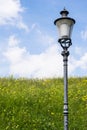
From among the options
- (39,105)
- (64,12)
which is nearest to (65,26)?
(64,12)

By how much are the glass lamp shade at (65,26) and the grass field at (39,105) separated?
19.3 ft

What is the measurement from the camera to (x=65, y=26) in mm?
12555

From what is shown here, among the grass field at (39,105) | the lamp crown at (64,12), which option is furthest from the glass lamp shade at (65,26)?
the grass field at (39,105)

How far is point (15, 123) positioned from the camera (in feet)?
58.7

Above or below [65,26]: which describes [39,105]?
below

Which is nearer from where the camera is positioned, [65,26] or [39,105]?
[65,26]

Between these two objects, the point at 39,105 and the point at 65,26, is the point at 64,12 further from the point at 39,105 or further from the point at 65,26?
the point at 39,105

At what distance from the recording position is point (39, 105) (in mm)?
20172

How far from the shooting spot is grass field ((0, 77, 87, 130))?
59.1ft

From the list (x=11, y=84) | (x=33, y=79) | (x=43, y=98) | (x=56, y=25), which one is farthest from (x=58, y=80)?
(x=56, y=25)

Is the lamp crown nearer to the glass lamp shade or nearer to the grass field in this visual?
the glass lamp shade

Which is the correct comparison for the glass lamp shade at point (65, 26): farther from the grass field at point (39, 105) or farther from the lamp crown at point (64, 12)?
the grass field at point (39, 105)

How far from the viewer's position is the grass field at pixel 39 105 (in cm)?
1800

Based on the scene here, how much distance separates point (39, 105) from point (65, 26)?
8.16 metres
